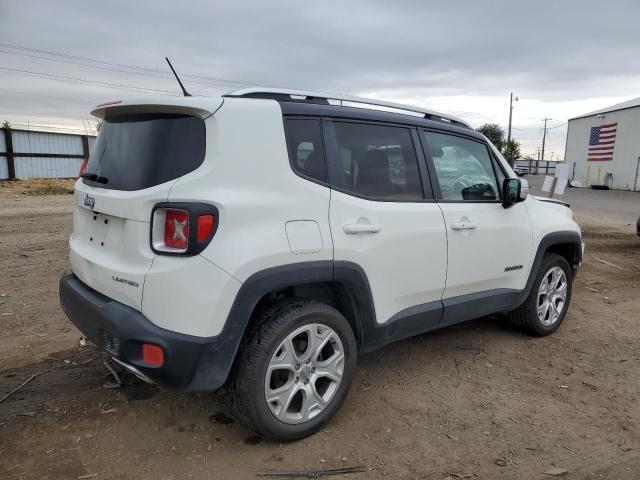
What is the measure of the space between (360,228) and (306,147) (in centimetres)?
56

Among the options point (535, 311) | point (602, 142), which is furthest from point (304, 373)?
point (602, 142)

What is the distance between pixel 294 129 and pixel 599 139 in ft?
136

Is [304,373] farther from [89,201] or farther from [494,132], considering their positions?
[494,132]

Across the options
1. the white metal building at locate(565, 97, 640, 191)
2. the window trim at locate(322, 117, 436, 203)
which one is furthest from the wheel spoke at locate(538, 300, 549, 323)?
the white metal building at locate(565, 97, 640, 191)

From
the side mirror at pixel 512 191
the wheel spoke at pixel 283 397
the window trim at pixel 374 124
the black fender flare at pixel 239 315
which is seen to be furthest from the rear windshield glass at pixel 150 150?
the side mirror at pixel 512 191

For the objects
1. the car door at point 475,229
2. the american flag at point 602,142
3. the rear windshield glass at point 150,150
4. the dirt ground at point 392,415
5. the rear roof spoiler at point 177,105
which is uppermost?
the american flag at point 602,142

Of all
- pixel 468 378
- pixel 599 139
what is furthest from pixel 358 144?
pixel 599 139

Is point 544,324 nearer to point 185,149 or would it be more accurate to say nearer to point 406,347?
point 406,347

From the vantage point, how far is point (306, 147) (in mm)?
2902

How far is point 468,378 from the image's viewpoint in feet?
12.4

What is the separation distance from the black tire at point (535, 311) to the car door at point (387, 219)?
1348mm

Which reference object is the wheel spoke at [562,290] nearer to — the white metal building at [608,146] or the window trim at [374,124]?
the window trim at [374,124]

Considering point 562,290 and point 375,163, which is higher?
point 375,163

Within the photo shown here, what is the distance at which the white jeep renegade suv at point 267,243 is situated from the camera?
2461 mm
